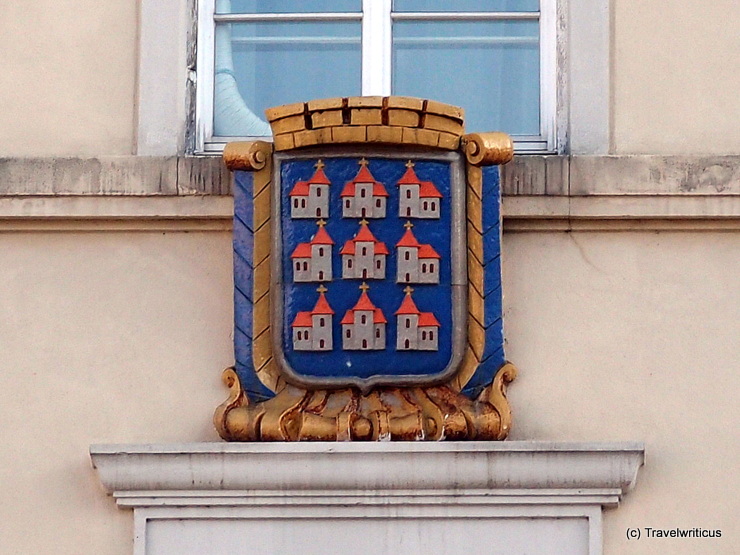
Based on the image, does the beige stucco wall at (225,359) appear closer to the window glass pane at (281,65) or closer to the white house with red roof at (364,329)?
the white house with red roof at (364,329)

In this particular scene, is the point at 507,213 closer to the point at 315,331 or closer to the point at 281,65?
the point at 315,331

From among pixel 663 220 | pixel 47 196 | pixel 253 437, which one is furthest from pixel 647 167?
A: pixel 47 196

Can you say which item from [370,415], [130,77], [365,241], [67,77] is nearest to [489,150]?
[365,241]

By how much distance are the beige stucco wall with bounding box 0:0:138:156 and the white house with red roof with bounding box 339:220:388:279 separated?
35.2 inches

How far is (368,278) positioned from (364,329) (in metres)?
0.17

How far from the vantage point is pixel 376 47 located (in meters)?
6.80

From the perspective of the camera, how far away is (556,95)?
669cm

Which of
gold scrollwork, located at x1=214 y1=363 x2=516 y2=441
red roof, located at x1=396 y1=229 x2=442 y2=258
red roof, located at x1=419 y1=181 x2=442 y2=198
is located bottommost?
gold scrollwork, located at x1=214 y1=363 x2=516 y2=441

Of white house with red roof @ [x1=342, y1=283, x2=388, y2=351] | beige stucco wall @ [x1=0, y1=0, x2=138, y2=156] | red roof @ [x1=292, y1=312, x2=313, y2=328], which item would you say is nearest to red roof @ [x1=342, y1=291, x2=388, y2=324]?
white house with red roof @ [x1=342, y1=283, x2=388, y2=351]

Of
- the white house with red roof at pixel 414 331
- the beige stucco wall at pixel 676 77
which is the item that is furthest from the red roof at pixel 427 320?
the beige stucco wall at pixel 676 77

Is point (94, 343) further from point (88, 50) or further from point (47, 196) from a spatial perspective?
point (88, 50)

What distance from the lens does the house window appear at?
6.78m

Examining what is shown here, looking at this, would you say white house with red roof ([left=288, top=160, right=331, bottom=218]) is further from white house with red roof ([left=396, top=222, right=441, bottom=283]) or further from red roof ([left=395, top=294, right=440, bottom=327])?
red roof ([left=395, top=294, right=440, bottom=327])

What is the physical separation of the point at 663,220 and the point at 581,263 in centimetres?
31
